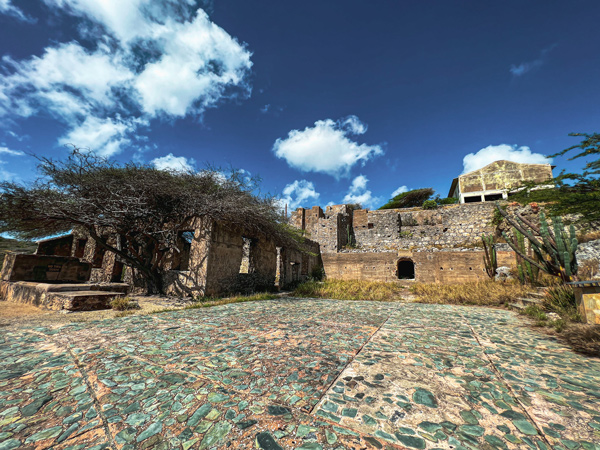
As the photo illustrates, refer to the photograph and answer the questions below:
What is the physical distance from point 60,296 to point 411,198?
34.0m

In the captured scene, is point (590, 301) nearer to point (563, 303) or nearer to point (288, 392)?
point (563, 303)

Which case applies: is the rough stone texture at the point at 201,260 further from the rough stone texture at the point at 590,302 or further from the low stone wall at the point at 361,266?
the rough stone texture at the point at 590,302

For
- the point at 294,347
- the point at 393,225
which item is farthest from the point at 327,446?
the point at 393,225

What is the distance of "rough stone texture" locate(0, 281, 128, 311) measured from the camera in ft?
17.5

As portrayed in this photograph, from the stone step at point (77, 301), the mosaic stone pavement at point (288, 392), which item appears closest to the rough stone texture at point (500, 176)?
the mosaic stone pavement at point (288, 392)

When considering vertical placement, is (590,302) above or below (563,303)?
above

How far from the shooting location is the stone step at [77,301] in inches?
207

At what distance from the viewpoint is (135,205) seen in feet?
23.3

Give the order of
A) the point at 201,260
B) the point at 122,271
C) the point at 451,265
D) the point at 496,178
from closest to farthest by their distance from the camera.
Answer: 1. the point at 201,260
2. the point at 122,271
3. the point at 451,265
4. the point at 496,178

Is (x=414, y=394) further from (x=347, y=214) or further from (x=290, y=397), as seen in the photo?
(x=347, y=214)

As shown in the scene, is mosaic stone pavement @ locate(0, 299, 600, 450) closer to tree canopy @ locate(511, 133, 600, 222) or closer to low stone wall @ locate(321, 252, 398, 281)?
tree canopy @ locate(511, 133, 600, 222)

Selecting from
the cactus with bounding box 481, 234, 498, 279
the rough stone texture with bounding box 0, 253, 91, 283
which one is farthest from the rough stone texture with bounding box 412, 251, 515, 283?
the rough stone texture with bounding box 0, 253, 91, 283

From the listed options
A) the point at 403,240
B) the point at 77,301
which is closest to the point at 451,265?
the point at 403,240

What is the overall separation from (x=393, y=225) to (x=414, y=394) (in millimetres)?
21202
